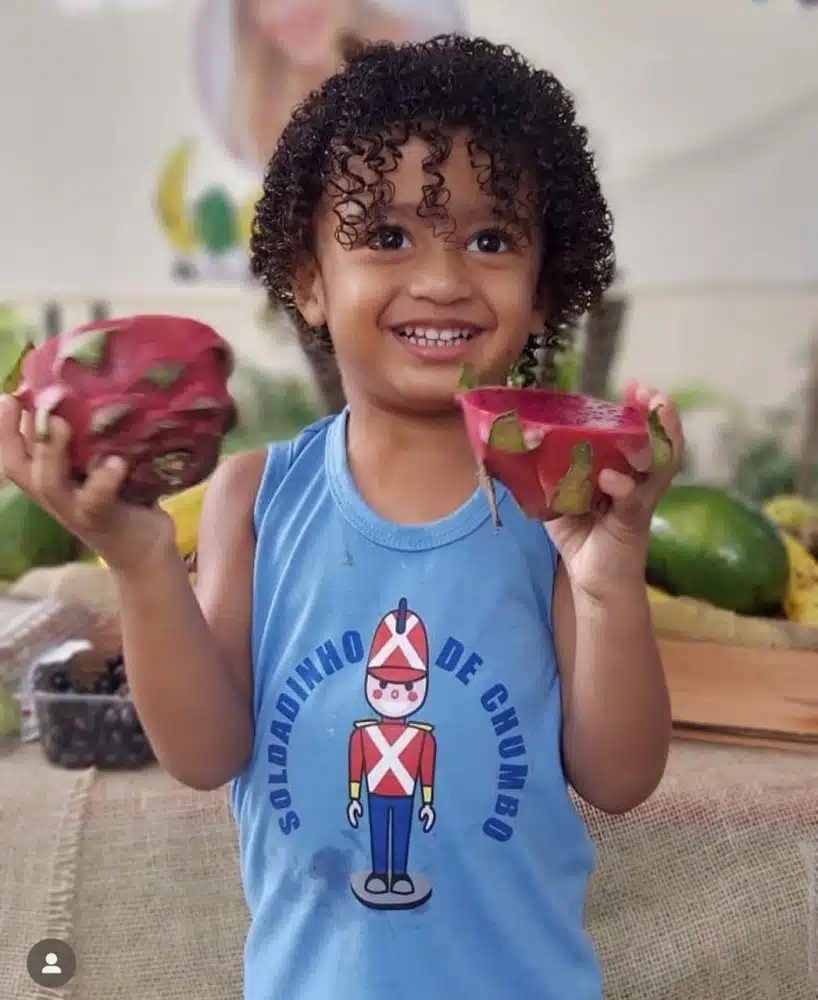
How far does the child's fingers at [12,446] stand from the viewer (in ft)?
2.15

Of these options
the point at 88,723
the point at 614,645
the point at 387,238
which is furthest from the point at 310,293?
the point at 88,723

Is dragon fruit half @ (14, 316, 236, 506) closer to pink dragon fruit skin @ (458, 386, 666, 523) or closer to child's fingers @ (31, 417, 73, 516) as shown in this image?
child's fingers @ (31, 417, 73, 516)

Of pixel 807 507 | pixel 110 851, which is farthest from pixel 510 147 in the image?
pixel 807 507

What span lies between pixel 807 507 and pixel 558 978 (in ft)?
5.27

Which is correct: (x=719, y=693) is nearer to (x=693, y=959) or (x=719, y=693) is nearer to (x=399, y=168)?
(x=693, y=959)

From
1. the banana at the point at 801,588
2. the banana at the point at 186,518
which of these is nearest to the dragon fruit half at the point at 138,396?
the banana at the point at 186,518

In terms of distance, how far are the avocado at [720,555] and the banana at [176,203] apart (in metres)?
1.33

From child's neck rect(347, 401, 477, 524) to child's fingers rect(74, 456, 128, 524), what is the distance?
213 millimetres

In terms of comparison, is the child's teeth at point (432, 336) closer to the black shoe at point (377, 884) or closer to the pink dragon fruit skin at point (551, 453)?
the pink dragon fruit skin at point (551, 453)

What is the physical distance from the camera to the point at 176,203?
2527mm

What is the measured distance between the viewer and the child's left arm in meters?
0.65

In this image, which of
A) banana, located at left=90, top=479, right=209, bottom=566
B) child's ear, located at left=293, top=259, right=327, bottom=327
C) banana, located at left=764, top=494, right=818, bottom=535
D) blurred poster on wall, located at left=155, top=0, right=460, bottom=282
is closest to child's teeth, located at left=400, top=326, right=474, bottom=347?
child's ear, located at left=293, top=259, right=327, bottom=327

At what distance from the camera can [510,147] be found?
761mm

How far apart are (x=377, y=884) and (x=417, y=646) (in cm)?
16
